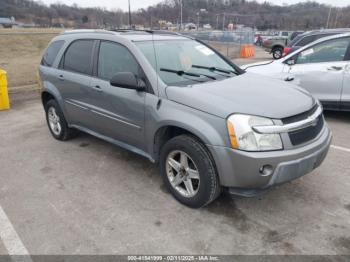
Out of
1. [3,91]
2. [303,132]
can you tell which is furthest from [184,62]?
[3,91]

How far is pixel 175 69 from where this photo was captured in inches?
139

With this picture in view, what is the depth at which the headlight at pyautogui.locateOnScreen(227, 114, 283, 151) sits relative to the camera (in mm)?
2652

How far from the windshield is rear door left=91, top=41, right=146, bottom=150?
24cm

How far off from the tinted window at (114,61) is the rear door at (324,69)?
3.89m

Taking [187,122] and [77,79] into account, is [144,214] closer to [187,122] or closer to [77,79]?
[187,122]

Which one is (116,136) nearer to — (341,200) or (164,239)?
(164,239)

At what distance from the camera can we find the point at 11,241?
2740 mm

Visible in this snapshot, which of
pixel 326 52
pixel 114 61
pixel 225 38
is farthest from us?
pixel 225 38

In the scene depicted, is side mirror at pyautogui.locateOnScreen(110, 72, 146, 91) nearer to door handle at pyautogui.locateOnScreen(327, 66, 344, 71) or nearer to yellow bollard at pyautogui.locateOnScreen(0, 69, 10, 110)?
door handle at pyautogui.locateOnScreen(327, 66, 344, 71)

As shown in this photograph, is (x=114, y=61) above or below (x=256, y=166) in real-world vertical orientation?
above

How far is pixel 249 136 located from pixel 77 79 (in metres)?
2.76

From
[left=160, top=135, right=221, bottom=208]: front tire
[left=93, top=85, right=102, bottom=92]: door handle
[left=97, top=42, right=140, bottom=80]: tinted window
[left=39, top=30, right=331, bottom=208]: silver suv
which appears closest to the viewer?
[left=39, top=30, right=331, bottom=208]: silver suv

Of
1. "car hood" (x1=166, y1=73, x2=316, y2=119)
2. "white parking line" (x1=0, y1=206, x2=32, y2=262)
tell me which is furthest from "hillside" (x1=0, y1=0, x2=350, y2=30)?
"white parking line" (x1=0, y1=206, x2=32, y2=262)

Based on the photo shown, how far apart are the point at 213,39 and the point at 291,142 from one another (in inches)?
968
